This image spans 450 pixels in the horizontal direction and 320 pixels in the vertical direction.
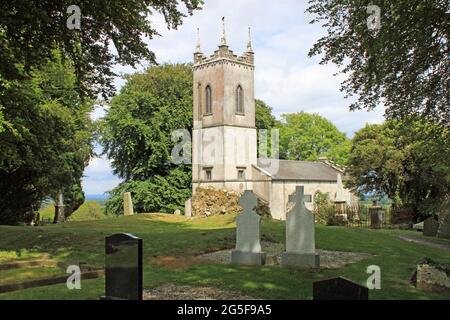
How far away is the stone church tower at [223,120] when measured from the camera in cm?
4519

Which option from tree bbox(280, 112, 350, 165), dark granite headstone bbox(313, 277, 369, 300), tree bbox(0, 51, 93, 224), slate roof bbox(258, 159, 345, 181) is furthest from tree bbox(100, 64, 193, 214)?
dark granite headstone bbox(313, 277, 369, 300)

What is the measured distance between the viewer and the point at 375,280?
9828 millimetres

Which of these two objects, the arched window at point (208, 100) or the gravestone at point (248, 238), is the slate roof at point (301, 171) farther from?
the gravestone at point (248, 238)

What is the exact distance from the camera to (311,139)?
230 ft

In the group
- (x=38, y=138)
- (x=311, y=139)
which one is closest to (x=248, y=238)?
(x=38, y=138)

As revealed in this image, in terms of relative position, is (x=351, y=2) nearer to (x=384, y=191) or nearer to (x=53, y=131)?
(x=53, y=131)

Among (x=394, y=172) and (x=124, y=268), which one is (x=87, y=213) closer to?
(x=394, y=172)

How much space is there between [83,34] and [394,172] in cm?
2667

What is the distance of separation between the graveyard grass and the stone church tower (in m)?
25.3

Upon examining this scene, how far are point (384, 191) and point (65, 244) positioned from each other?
28.2m

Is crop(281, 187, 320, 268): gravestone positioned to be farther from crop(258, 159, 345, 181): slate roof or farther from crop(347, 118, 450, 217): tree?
crop(258, 159, 345, 181): slate roof

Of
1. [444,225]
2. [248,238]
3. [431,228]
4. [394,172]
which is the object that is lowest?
[431,228]
